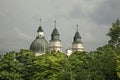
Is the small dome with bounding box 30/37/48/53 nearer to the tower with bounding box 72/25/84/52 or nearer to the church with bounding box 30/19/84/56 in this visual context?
the church with bounding box 30/19/84/56

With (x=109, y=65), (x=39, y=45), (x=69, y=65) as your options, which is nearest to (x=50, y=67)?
(x=69, y=65)

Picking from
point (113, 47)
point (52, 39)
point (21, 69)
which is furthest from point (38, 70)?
point (52, 39)

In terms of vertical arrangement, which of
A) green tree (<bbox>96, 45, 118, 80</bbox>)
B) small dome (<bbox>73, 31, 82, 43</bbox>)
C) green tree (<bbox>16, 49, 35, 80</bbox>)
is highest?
small dome (<bbox>73, 31, 82, 43</bbox>)

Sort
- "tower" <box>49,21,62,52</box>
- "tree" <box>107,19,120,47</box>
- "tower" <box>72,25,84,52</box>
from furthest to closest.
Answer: "tower" <box>72,25,84,52</box> → "tower" <box>49,21,62,52</box> → "tree" <box>107,19,120,47</box>

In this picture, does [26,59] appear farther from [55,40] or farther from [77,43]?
[77,43]

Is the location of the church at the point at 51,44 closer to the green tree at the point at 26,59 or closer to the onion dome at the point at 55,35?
the onion dome at the point at 55,35

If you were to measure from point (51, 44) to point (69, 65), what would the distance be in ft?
252

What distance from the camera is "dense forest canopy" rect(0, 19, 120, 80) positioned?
56.5 meters

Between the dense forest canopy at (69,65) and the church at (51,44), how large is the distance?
49.9 m

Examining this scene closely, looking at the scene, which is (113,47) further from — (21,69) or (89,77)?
(21,69)

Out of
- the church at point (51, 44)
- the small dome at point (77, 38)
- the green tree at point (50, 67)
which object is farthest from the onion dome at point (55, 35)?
the green tree at point (50, 67)

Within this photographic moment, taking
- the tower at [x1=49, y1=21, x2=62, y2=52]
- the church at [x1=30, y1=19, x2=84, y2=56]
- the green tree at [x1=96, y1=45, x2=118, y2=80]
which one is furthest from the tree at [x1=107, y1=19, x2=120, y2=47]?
the tower at [x1=49, y1=21, x2=62, y2=52]

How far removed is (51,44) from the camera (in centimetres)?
13875

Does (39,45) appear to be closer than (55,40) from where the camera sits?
Yes
